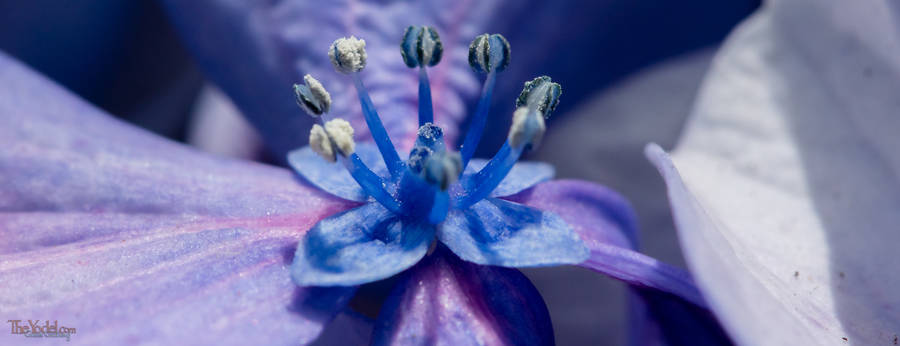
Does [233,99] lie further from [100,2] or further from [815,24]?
[815,24]

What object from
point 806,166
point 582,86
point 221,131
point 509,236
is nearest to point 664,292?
point 509,236

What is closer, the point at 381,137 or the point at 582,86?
the point at 381,137

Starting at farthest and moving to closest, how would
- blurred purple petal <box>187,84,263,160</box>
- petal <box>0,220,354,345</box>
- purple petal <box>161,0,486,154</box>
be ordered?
blurred purple petal <box>187,84,263,160</box>
purple petal <box>161,0,486,154</box>
petal <box>0,220,354,345</box>

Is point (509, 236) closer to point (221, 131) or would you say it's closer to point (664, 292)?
point (664, 292)

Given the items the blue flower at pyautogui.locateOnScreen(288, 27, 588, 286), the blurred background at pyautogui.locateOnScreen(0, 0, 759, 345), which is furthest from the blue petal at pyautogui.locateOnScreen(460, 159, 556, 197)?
the blurred background at pyautogui.locateOnScreen(0, 0, 759, 345)

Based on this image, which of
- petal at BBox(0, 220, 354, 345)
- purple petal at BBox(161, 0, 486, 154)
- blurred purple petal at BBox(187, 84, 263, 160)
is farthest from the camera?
blurred purple petal at BBox(187, 84, 263, 160)

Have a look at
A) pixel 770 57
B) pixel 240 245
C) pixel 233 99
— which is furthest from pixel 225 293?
pixel 770 57

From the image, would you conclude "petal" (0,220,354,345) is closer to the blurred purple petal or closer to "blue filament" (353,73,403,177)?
"blue filament" (353,73,403,177)

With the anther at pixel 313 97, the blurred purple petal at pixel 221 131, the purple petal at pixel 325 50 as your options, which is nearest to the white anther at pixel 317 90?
the anther at pixel 313 97
